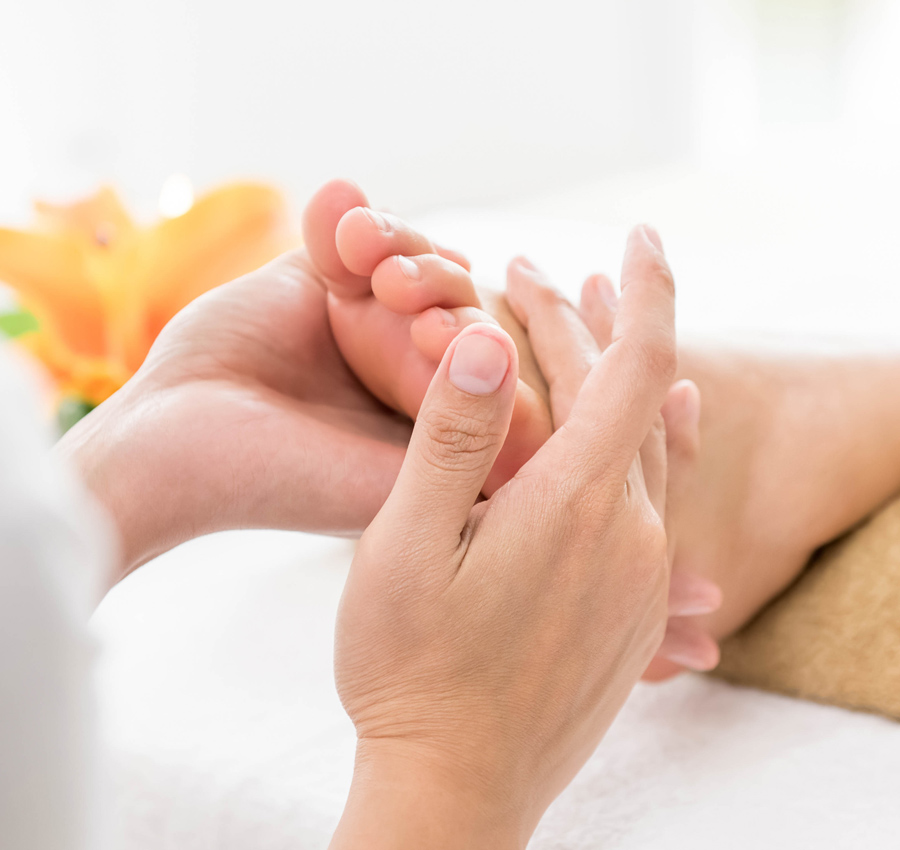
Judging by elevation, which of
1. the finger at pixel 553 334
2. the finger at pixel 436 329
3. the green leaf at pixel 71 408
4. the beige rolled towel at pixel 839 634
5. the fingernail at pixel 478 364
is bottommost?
the beige rolled towel at pixel 839 634

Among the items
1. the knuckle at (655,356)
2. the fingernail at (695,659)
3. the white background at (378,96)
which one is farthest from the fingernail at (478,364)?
the white background at (378,96)

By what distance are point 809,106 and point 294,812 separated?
503cm

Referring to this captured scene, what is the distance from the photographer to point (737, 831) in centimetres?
62

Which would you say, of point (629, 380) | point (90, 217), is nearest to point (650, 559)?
point (629, 380)

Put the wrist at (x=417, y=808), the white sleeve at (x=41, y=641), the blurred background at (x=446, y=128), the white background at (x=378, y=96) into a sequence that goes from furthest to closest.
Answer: the white background at (x=378, y=96) → the blurred background at (x=446, y=128) → the wrist at (x=417, y=808) → the white sleeve at (x=41, y=641)

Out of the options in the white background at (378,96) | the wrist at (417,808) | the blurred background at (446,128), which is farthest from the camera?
the white background at (378,96)

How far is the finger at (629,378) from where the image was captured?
55 cm

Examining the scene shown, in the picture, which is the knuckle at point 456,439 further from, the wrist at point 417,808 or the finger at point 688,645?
the finger at point 688,645

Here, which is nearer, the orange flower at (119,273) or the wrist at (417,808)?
the wrist at (417,808)

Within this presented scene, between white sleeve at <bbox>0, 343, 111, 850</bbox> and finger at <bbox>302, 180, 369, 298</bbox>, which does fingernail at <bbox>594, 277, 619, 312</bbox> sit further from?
white sleeve at <bbox>0, 343, 111, 850</bbox>

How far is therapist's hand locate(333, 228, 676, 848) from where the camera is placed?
0.49 m

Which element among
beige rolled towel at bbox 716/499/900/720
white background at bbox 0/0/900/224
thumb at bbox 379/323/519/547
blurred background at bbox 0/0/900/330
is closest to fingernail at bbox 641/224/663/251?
thumb at bbox 379/323/519/547

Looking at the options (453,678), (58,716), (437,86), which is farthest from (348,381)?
(437,86)

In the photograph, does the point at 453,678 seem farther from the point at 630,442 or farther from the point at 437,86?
the point at 437,86
